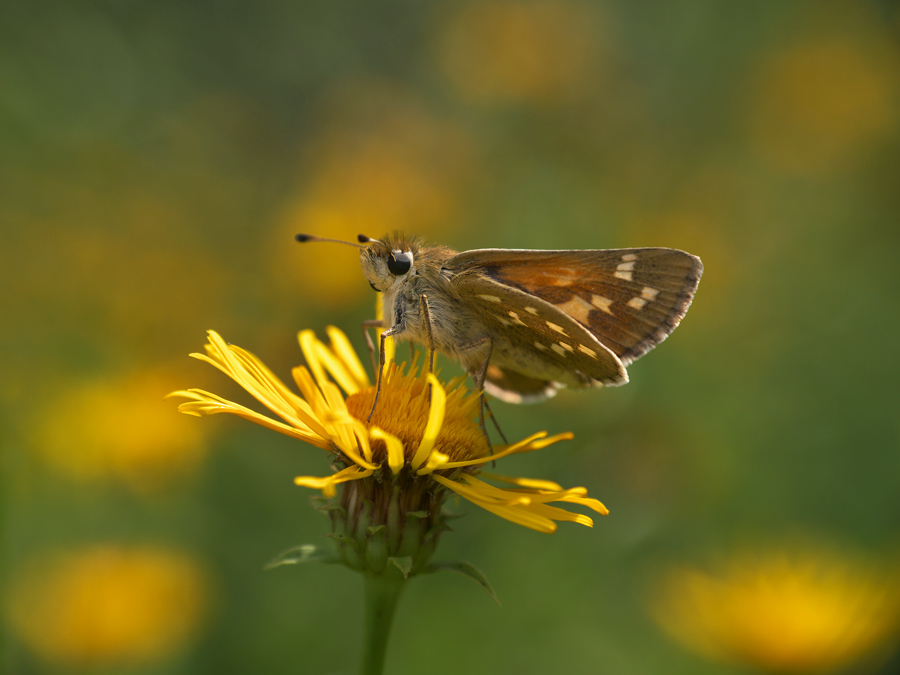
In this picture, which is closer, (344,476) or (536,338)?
(344,476)

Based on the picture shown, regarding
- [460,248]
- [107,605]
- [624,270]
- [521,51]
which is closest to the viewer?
[624,270]

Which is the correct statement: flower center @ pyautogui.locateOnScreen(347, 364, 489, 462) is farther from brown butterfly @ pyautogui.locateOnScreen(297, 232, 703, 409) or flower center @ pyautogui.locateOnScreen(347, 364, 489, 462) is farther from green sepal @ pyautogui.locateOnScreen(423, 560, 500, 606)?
green sepal @ pyautogui.locateOnScreen(423, 560, 500, 606)

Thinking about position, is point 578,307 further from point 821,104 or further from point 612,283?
point 821,104

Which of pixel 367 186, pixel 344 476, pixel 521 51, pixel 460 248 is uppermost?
pixel 521 51

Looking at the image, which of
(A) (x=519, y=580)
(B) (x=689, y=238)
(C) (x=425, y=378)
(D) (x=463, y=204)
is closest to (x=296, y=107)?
(D) (x=463, y=204)

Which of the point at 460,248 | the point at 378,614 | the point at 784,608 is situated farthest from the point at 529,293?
the point at 460,248

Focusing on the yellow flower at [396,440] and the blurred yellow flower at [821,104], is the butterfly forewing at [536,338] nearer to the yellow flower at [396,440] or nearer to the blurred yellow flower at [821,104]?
the yellow flower at [396,440]

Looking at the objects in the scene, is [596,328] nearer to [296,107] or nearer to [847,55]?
[847,55]
